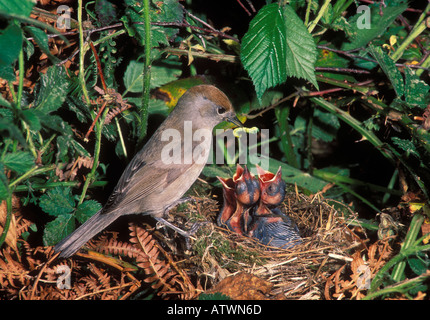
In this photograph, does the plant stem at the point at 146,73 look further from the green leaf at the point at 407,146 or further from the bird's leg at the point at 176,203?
the green leaf at the point at 407,146

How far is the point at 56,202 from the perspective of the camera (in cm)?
265

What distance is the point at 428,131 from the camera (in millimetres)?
2621

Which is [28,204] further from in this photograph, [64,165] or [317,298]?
[317,298]

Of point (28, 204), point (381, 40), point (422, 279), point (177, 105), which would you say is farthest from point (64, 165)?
point (381, 40)

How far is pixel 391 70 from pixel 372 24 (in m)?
0.54

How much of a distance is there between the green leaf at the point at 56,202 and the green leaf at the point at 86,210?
0.07 meters

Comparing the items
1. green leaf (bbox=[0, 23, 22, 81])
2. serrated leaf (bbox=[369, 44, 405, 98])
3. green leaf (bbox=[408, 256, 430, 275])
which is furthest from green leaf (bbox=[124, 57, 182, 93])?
green leaf (bbox=[408, 256, 430, 275])

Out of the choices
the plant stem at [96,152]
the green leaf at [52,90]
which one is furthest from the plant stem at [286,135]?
Answer: the green leaf at [52,90]

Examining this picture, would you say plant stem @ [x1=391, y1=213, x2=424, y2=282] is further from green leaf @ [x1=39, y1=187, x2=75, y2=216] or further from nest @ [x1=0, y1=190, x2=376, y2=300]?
green leaf @ [x1=39, y1=187, x2=75, y2=216]

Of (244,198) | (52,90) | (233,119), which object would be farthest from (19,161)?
(233,119)

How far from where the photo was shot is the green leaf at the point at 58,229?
2.64 m

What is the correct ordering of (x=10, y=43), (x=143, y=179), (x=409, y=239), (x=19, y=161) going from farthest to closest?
(x=143, y=179) → (x=409, y=239) → (x=19, y=161) → (x=10, y=43)

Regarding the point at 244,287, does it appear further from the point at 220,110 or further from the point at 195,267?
the point at 220,110

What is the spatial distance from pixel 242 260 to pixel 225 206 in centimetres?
59
